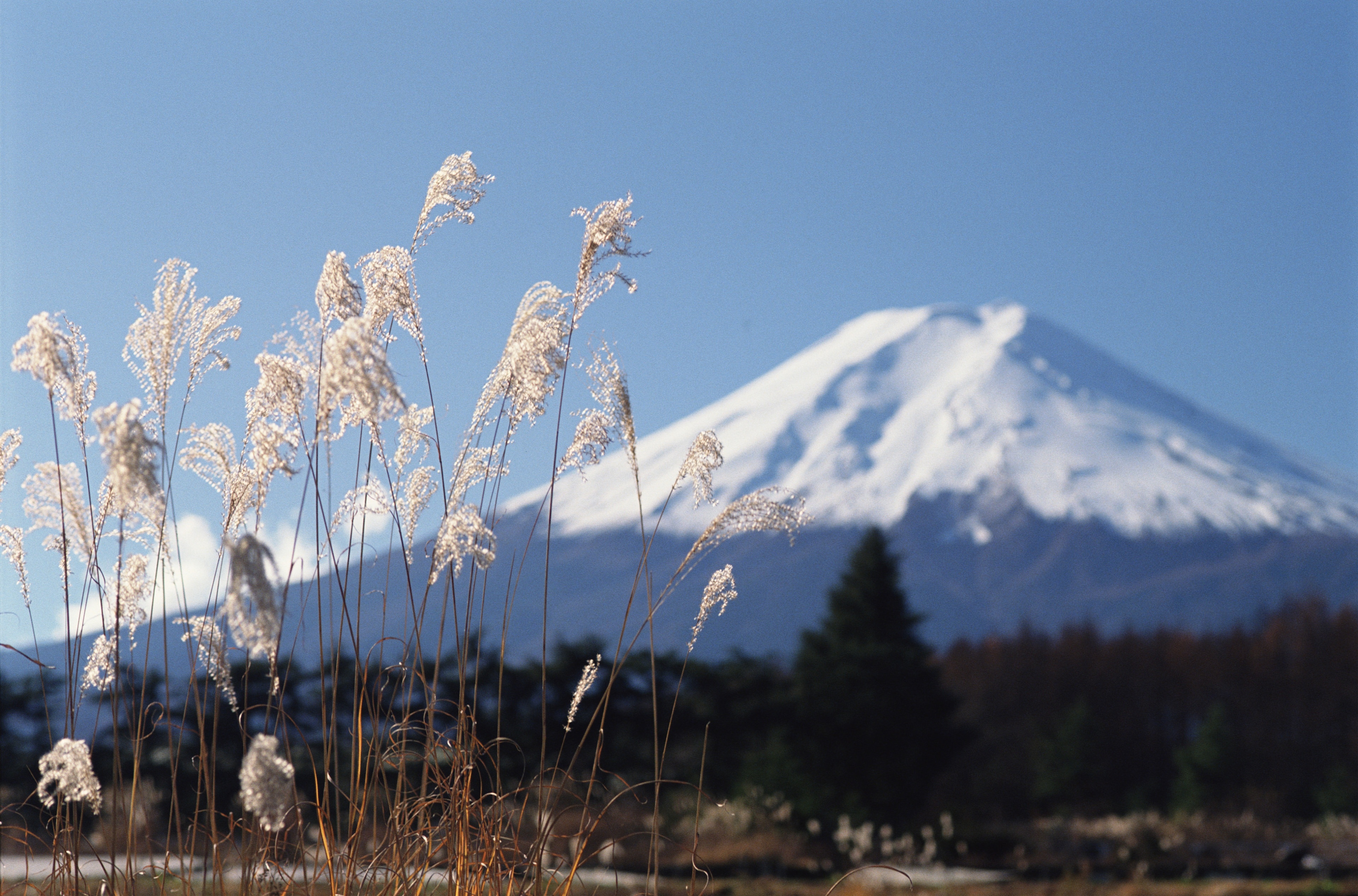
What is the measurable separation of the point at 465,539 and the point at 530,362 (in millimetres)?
459

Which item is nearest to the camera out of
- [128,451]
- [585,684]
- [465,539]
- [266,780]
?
[266,780]

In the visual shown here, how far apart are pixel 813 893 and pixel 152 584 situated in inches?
269

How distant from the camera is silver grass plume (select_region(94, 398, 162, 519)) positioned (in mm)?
1391

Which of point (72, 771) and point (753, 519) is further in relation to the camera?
point (753, 519)

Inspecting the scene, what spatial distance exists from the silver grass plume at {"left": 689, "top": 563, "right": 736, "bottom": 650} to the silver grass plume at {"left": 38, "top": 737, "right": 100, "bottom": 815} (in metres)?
1.00

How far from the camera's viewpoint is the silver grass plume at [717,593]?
2125 millimetres

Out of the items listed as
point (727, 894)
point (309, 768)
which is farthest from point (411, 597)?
point (309, 768)

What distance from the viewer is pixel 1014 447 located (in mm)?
125750

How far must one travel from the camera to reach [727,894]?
26.3 feet

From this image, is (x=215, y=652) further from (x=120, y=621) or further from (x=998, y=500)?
(x=998, y=500)

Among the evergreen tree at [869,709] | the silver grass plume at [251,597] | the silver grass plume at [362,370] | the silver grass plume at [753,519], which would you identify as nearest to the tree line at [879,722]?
the evergreen tree at [869,709]

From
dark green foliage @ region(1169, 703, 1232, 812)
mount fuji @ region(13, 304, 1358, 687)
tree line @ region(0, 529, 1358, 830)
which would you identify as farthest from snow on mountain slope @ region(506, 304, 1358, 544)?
dark green foliage @ region(1169, 703, 1232, 812)

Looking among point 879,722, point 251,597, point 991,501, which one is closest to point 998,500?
point 991,501

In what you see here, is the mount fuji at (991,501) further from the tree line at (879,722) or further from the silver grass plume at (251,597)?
the silver grass plume at (251,597)
